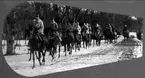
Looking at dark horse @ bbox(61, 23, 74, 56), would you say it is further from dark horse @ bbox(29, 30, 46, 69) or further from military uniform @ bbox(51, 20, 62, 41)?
dark horse @ bbox(29, 30, 46, 69)

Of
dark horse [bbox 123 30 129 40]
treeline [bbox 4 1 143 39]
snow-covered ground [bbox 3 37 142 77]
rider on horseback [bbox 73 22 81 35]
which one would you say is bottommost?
snow-covered ground [bbox 3 37 142 77]

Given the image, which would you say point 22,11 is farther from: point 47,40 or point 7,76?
point 7,76

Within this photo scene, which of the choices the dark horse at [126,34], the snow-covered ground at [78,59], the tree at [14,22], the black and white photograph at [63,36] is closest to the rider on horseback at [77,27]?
the black and white photograph at [63,36]

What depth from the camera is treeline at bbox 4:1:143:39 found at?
119 inches

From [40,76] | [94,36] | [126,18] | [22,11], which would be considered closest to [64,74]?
[40,76]

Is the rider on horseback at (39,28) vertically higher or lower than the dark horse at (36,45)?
higher

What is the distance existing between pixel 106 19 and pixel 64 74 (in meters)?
1.22

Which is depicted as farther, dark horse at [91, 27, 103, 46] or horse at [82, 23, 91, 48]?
dark horse at [91, 27, 103, 46]

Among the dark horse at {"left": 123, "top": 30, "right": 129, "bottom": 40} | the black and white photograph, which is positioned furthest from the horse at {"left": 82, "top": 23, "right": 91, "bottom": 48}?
the dark horse at {"left": 123, "top": 30, "right": 129, "bottom": 40}

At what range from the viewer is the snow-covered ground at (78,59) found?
122 inches

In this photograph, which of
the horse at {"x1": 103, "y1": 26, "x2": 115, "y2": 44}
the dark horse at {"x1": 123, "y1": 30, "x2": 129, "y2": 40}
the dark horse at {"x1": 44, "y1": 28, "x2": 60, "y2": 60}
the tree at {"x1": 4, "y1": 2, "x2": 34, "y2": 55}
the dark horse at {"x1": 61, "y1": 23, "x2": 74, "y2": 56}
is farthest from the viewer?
the dark horse at {"x1": 123, "y1": 30, "x2": 129, "y2": 40}

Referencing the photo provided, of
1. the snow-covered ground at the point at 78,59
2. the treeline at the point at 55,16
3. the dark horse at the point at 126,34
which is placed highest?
the treeline at the point at 55,16

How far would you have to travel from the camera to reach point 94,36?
12.8 feet

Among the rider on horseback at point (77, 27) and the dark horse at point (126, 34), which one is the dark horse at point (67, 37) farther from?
the dark horse at point (126, 34)
